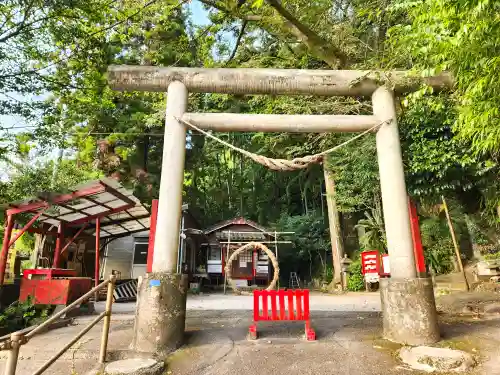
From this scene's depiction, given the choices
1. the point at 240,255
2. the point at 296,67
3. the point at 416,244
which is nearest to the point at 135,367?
the point at 416,244

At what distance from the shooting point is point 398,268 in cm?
461

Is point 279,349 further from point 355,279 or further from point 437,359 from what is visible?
point 355,279

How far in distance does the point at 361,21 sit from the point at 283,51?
2.84 m

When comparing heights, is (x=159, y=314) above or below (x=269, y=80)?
below

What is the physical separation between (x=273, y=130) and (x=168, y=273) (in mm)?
2819

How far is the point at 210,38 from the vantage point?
31.0ft

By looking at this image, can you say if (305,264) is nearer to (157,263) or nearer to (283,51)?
(283,51)

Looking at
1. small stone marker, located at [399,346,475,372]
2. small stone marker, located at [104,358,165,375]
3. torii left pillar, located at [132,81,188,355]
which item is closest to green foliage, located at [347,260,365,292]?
small stone marker, located at [399,346,475,372]

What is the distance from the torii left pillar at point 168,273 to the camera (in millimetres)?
4148

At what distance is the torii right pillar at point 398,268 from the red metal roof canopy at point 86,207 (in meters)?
6.48

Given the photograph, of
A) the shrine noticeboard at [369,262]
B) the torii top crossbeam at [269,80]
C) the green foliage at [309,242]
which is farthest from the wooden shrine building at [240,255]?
the torii top crossbeam at [269,80]

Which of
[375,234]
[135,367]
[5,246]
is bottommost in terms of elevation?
[135,367]

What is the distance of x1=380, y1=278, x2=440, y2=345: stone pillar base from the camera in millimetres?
4254

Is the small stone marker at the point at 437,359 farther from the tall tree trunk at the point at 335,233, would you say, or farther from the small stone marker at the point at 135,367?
the tall tree trunk at the point at 335,233
